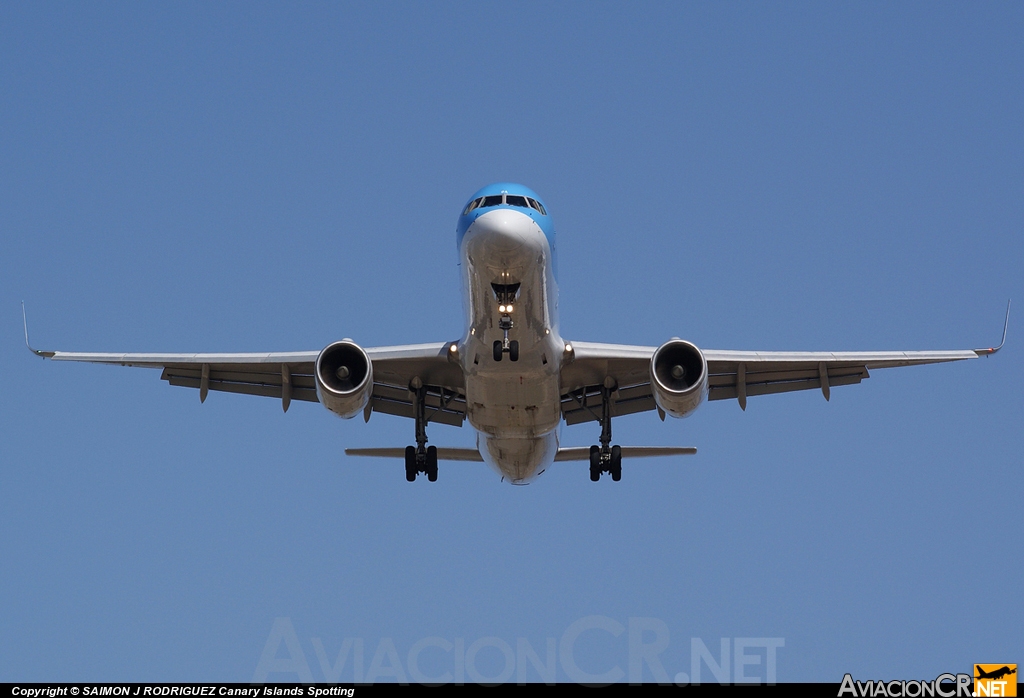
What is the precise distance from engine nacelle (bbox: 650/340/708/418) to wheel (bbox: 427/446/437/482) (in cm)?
555

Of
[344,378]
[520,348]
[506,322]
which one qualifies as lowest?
[344,378]

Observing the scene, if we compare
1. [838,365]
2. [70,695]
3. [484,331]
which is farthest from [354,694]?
[838,365]

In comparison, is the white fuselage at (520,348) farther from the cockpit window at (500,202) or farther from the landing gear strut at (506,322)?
the cockpit window at (500,202)

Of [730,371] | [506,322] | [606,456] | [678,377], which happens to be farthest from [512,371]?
[730,371]

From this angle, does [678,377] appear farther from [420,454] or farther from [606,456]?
[420,454]

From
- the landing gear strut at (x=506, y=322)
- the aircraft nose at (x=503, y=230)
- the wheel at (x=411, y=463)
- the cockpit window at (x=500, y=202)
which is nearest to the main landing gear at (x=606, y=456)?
the wheel at (x=411, y=463)

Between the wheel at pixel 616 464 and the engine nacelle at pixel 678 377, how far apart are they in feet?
10.2

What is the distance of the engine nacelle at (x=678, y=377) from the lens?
29875 millimetres

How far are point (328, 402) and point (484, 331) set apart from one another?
3.37m

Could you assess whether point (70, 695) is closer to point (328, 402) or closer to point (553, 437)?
point (328, 402)

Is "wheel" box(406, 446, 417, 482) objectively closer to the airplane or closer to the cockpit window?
the airplane

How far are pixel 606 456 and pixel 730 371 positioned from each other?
125 inches

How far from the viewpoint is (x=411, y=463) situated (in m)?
33.2

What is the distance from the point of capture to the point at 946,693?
26156mm
